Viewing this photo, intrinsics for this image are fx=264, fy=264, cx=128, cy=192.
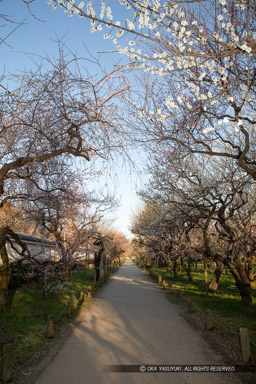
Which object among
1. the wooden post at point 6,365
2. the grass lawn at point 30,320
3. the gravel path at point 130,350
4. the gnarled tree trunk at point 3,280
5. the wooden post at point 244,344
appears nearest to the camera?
the wooden post at point 6,365

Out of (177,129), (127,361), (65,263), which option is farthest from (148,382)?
(65,263)

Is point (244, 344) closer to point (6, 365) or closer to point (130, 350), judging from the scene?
point (130, 350)

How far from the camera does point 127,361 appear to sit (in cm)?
568

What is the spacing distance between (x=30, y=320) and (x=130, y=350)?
4.14 meters

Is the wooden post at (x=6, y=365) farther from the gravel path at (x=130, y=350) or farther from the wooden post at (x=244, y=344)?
the wooden post at (x=244, y=344)

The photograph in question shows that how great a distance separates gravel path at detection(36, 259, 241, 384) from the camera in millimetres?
4934

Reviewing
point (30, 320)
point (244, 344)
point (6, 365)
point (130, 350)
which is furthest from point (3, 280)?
point (244, 344)

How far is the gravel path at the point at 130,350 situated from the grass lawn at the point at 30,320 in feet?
2.07

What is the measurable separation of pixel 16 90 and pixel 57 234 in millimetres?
10715

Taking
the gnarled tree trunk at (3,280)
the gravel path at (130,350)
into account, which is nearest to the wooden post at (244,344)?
the gravel path at (130,350)

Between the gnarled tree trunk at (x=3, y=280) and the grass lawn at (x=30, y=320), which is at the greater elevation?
the gnarled tree trunk at (x=3, y=280)

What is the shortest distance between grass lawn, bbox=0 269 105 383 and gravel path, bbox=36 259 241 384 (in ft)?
2.07

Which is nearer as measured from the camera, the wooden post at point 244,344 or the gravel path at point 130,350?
the gravel path at point 130,350

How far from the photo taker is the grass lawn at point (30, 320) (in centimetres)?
631
